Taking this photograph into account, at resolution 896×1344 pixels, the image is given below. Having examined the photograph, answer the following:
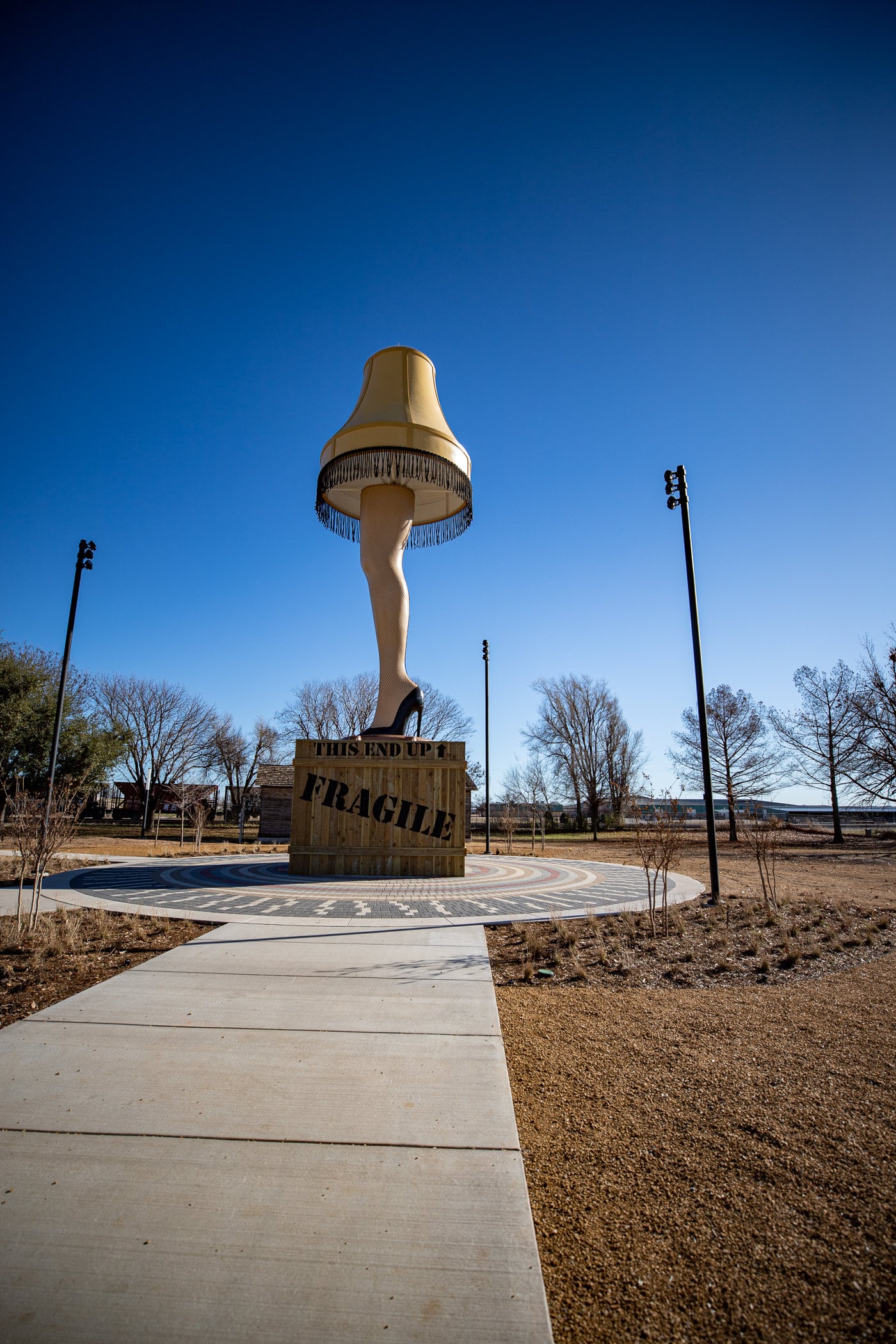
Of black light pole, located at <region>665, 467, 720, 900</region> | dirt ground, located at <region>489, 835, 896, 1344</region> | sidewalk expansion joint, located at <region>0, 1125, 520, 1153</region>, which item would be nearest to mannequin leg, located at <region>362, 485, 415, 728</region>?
black light pole, located at <region>665, 467, 720, 900</region>

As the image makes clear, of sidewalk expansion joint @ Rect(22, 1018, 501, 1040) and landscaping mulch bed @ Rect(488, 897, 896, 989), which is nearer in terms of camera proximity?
sidewalk expansion joint @ Rect(22, 1018, 501, 1040)

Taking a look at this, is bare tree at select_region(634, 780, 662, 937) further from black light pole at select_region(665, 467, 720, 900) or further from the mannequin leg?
the mannequin leg

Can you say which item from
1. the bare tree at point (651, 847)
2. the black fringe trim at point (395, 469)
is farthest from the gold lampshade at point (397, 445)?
the bare tree at point (651, 847)

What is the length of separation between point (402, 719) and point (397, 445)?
5.77 m

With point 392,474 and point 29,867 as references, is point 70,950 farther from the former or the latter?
point 392,474

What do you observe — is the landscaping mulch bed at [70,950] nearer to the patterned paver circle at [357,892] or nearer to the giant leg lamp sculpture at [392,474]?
the patterned paver circle at [357,892]

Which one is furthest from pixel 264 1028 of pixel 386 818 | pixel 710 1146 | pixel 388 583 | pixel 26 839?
pixel 388 583

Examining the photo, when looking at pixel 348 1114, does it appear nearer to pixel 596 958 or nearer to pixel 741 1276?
pixel 741 1276

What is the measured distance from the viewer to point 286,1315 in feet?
6.05

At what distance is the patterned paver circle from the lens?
8109 millimetres

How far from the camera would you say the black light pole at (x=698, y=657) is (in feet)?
31.8

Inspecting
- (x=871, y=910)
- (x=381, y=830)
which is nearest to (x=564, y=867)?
(x=381, y=830)

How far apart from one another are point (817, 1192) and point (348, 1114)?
203cm

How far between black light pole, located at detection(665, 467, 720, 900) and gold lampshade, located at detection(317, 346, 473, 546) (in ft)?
15.8
